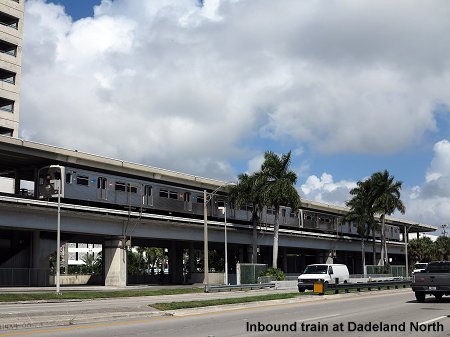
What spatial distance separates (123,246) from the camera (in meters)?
49.5

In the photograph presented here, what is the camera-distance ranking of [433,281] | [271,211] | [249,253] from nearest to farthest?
[433,281] → [271,211] → [249,253]

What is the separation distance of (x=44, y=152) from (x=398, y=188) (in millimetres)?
53079

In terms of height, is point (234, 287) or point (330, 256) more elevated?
point (330, 256)

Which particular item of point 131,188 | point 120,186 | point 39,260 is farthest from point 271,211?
point 39,260

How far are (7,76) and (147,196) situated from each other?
3615 cm

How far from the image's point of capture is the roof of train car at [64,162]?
143 ft

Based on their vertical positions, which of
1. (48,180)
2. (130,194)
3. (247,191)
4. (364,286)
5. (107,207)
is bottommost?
(364,286)

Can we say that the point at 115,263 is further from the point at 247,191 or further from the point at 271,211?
the point at 271,211

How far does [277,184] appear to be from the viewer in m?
58.8

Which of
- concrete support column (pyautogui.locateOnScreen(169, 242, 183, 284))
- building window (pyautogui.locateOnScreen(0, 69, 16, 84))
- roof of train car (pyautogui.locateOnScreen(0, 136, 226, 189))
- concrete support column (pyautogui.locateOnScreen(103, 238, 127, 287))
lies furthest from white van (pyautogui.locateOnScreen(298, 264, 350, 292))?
building window (pyautogui.locateOnScreen(0, 69, 16, 84))

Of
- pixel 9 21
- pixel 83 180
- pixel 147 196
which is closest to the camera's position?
pixel 83 180

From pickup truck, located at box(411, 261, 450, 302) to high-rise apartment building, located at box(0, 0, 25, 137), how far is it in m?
59.6

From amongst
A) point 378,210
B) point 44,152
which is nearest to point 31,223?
point 44,152

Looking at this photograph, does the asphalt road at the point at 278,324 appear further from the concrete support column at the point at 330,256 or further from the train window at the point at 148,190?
the concrete support column at the point at 330,256
